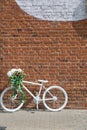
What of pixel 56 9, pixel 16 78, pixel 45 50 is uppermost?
pixel 56 9

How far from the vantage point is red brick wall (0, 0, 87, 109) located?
352 inches

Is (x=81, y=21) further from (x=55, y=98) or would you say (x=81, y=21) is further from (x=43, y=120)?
(x=43, y=120)

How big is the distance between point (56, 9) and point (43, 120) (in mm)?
2391

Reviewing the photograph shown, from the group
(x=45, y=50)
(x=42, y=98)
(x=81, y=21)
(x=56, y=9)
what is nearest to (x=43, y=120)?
(x=42, y=98)

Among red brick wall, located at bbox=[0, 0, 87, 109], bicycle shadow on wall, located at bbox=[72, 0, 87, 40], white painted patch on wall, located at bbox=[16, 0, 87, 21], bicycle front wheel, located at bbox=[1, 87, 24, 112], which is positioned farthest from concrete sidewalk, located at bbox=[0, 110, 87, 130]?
white painted patch on wall, located at bbox=[16, 0, 87, 21]

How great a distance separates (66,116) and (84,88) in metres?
0.83

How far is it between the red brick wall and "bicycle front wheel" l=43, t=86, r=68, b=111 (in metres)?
0.15

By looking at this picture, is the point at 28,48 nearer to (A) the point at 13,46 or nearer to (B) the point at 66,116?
(A) the point at 13,46

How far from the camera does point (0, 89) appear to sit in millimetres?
9094

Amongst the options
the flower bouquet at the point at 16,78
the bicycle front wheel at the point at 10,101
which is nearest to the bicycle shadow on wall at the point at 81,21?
the flower bouquet at the point at 16,78

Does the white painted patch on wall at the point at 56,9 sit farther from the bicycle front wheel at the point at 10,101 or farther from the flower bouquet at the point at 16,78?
the bicycle front wheel at the point at 10,101

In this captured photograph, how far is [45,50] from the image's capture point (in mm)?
8977

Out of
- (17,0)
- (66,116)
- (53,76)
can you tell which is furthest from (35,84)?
(17,0)

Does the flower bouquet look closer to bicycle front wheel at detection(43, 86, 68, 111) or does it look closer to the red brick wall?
the red brick wall
